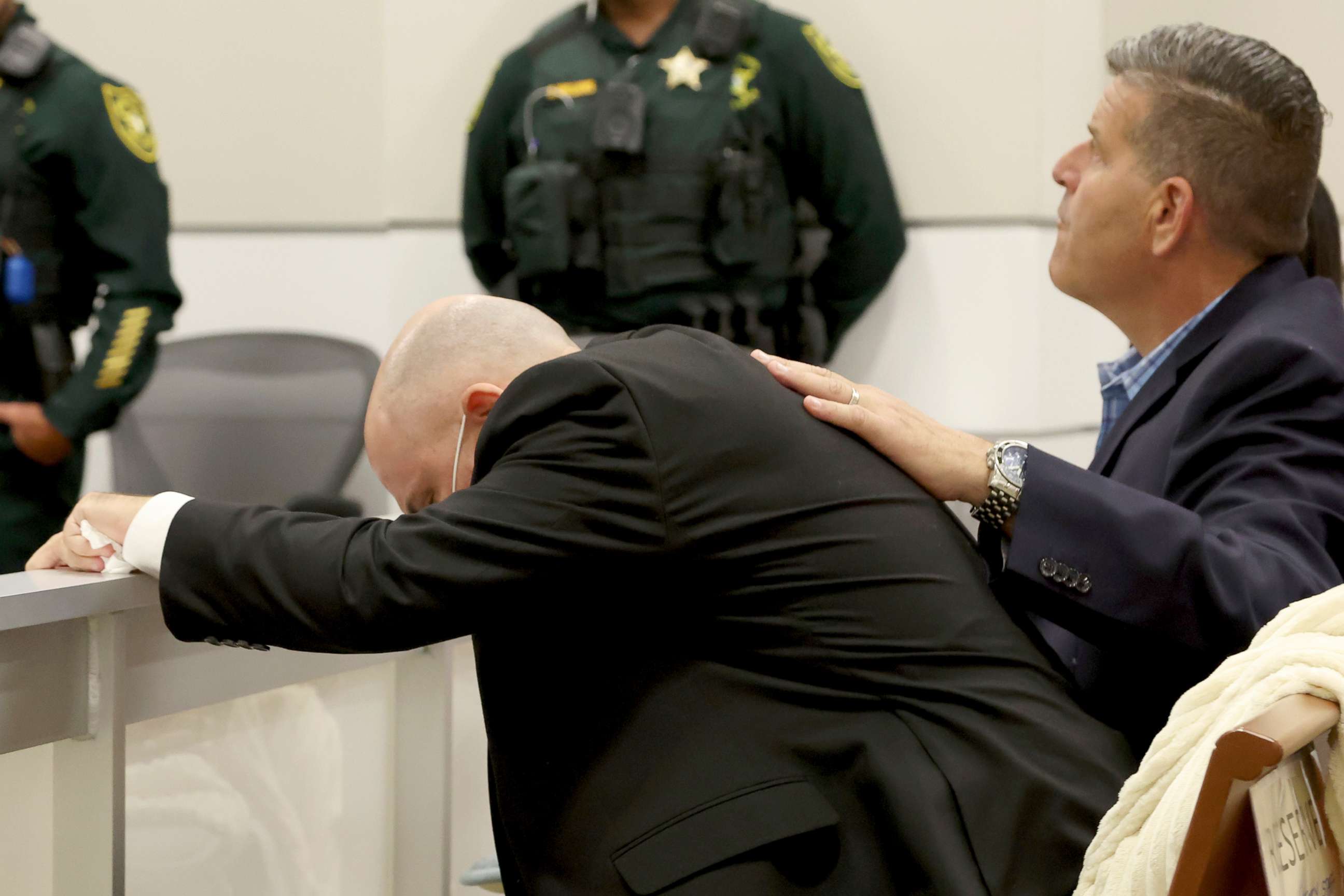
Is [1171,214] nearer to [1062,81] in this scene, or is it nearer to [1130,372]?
[1130,372]

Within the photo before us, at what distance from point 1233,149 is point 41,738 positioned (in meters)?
1.27

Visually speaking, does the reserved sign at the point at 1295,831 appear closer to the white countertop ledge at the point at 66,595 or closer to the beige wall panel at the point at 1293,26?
the white countertop ledge at the point at 66,595

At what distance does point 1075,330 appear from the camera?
10.4ft

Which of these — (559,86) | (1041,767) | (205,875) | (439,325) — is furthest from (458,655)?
(559,86)

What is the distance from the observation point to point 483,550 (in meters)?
1.01

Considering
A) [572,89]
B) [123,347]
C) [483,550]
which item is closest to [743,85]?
[572,89]

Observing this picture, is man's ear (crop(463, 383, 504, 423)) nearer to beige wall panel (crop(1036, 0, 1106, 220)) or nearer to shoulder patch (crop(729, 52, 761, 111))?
shoulder patch (crop(729, 52, 761, 111))

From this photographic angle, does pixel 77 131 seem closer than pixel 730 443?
No

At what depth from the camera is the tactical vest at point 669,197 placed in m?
2.91

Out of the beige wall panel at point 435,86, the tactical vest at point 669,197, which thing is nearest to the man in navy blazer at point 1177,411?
the tactical vest at point 669,197

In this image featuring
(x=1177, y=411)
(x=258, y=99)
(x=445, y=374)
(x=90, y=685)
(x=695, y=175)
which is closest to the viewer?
(x=90, y=685)

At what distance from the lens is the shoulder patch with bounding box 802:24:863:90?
2.97m

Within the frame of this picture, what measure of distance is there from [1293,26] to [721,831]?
112 inches

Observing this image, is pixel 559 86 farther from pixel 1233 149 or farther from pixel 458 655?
pixel 1233 149
